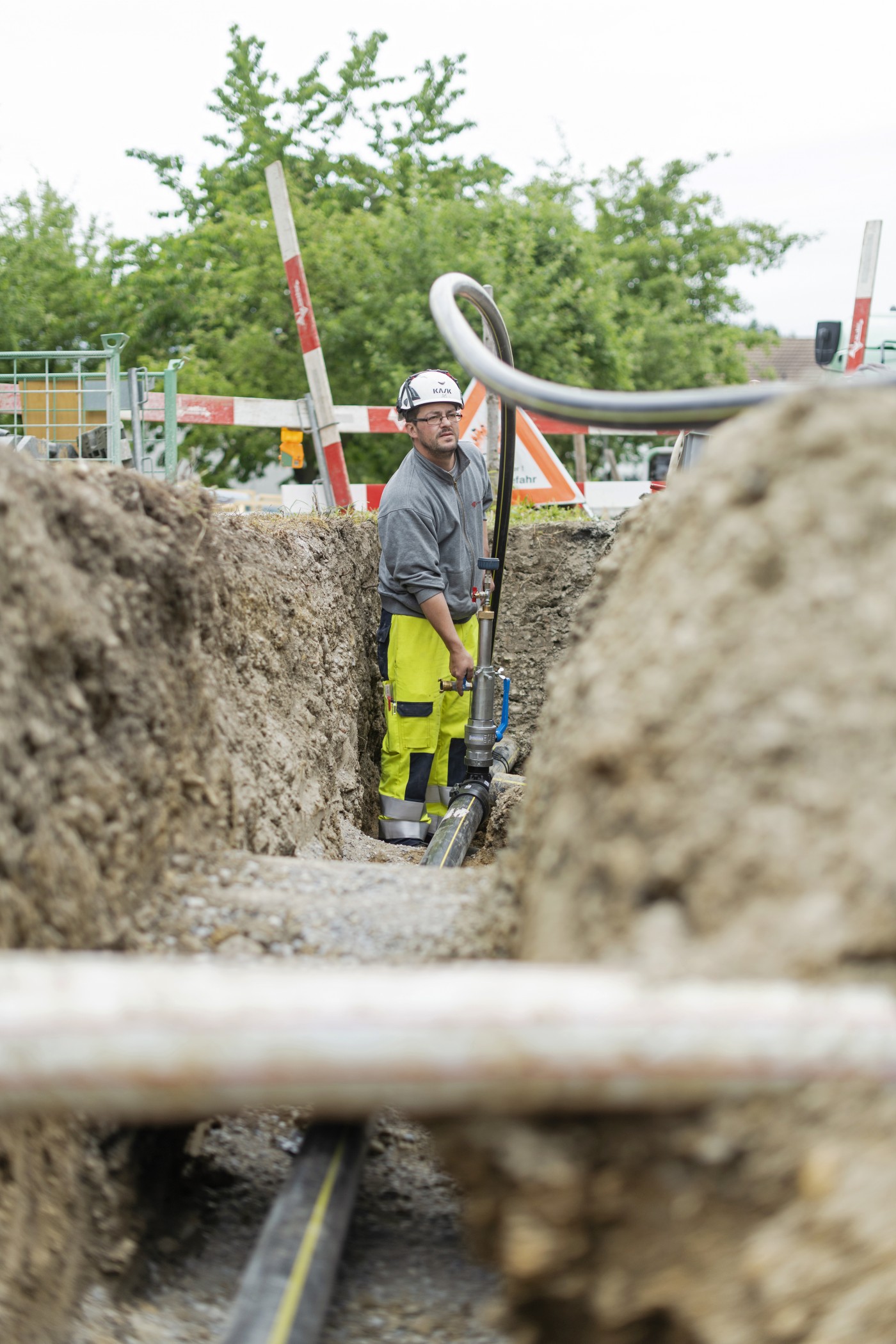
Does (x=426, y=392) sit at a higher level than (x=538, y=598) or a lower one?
higher

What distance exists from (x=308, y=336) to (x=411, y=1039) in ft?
24.0

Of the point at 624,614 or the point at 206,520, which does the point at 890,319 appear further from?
the point at 624,614

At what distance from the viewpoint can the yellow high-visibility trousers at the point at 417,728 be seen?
5.31 metres

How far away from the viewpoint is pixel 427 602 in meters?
5.07

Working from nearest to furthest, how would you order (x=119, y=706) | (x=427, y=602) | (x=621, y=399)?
(x=621, y=399) → (x=119, y=706) → (x=427, y=602)

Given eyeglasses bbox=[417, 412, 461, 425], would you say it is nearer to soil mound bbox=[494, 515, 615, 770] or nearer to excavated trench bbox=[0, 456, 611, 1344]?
soil mound bbox=[494, 515, 615, 770]

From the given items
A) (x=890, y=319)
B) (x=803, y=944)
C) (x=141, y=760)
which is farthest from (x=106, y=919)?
(x=890, y=319)

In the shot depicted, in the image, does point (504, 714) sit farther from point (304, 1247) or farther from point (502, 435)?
point (304, 1247)

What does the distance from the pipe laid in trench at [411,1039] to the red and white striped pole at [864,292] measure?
9.51 m

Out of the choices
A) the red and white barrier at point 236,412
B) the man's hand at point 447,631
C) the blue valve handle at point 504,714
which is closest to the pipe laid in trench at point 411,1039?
the man's hand at point 447,631

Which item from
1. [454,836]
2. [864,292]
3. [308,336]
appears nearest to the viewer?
[454,836]

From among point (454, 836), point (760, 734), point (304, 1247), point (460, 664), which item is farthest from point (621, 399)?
point (460, 664)

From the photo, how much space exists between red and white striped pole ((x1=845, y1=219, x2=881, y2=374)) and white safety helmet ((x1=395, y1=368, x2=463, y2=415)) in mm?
5730

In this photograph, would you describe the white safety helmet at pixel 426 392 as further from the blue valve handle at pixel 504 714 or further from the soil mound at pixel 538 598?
the soil mound at pixel 538 598
